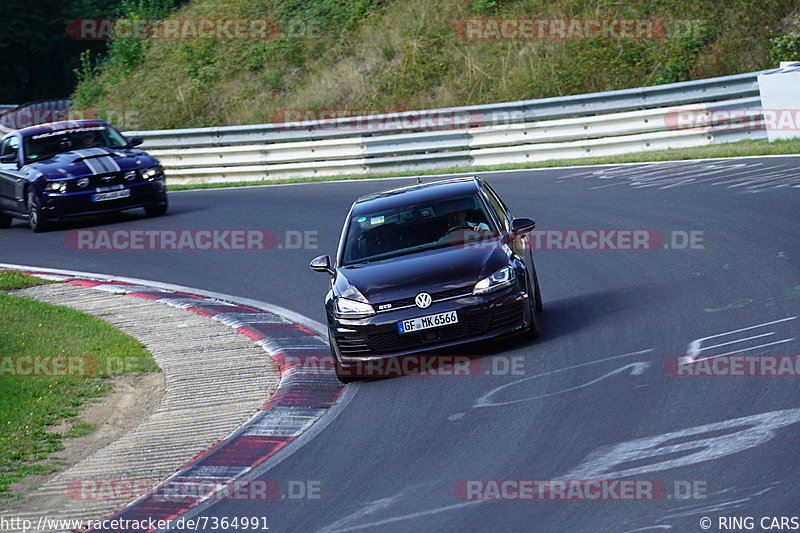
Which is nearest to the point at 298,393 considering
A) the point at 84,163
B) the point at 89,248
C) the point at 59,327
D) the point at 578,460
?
the point at 578,460

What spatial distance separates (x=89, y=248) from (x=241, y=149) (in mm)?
7766

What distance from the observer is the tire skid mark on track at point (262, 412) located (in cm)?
750

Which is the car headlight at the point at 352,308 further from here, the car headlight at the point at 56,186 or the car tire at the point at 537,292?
the car headlight at the point at 56,186

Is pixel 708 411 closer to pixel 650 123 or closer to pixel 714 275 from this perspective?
pixel 714 275

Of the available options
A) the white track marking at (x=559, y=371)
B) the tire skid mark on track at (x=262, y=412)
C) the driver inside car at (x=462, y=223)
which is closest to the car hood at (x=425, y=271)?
the driver inside car at (x=462, y=223)

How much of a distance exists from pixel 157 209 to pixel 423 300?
478 inches

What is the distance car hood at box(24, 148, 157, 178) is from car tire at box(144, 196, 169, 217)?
885 mm

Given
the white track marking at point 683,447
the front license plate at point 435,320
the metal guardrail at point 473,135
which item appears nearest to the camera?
the white track marking at point 683,447

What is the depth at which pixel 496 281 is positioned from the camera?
9867 mm

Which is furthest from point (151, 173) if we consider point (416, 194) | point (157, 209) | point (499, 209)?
point (499, 209)

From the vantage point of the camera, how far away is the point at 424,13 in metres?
32.1

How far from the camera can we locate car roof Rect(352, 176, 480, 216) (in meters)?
11.1

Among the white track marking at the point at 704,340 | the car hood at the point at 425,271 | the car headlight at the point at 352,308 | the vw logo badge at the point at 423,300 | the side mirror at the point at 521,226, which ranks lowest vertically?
→ the white track marking at the point at 704,340

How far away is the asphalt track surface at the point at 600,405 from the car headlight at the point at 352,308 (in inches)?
23.5
